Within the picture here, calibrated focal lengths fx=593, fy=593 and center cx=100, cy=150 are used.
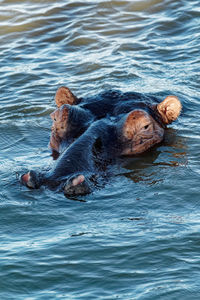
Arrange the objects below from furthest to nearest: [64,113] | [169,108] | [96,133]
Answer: [169,108] → [64,113] → [96,133]

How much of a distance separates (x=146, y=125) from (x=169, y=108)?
3.04 ft

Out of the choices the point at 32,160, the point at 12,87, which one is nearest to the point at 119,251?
the point at 32,160

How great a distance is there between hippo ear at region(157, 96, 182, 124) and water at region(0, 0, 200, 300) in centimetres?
28

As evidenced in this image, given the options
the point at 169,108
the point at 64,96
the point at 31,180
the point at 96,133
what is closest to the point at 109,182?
the point at 96,133

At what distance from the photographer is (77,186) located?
6.34m

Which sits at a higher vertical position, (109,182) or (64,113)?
(64,113)

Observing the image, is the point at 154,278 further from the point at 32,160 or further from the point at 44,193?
the point at 32,160

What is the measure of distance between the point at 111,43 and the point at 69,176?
27.3 ft

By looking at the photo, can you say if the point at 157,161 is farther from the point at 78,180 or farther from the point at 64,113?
the point at 78,180

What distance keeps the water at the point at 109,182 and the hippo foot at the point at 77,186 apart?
109 millimetres

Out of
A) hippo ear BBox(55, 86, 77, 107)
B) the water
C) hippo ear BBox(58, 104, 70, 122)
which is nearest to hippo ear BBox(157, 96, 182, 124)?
the water

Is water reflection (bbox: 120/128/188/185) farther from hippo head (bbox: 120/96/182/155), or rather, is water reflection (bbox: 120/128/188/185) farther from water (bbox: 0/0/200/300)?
hippo head (bbox: 120/96/182/155)

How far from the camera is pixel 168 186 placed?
6.96m

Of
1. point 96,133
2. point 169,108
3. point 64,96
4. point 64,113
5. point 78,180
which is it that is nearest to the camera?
point 78,180
